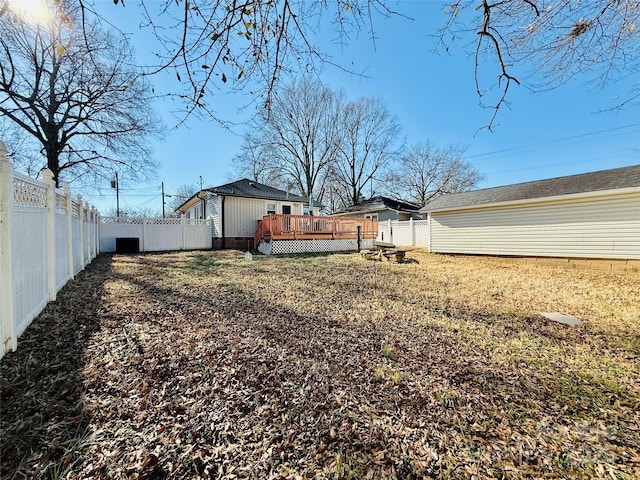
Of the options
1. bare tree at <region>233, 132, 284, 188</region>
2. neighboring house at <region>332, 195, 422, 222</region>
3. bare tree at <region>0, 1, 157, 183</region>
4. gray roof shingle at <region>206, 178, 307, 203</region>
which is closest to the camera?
bare tree at <region>0, 1, 157, 183</region>

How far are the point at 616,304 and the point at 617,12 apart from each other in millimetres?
4753

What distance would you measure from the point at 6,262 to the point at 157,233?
12705 mm

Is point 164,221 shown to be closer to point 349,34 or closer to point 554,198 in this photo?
point 349,34

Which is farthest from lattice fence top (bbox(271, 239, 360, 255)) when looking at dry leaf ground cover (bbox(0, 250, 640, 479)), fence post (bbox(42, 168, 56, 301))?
fence post (bbox(42, 168, 56, 301))

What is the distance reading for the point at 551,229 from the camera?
364 inches

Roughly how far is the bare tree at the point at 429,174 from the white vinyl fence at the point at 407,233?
12830mm

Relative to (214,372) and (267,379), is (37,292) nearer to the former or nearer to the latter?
(214,372)

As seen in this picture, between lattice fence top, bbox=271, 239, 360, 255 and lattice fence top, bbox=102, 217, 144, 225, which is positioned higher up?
lattice fence top, bbox=102, 217, 144, 225

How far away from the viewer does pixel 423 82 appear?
13.9 feet

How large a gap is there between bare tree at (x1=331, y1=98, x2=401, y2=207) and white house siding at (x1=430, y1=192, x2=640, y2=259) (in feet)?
51.0

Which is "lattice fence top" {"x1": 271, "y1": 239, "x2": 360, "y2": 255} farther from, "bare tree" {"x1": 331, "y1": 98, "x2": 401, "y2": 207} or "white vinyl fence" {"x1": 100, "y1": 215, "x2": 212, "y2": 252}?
"bare tree" {"x1": 331, "y1": 98, "x2": 401, "y2": 207}

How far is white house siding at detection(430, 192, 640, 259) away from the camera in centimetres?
785

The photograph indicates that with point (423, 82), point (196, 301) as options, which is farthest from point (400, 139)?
point (196, 301)

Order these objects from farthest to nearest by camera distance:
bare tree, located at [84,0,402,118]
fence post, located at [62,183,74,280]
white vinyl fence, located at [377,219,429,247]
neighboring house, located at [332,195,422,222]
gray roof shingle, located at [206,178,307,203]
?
neighboring house, located at [332,195,422,222]
white vinyl fence, located at [377,219,429,247]
gray roof shingle, located at [206,178,307,203]
fence post, located at [62,183,74,280]
bare tree, located at [84,0,402,118]
